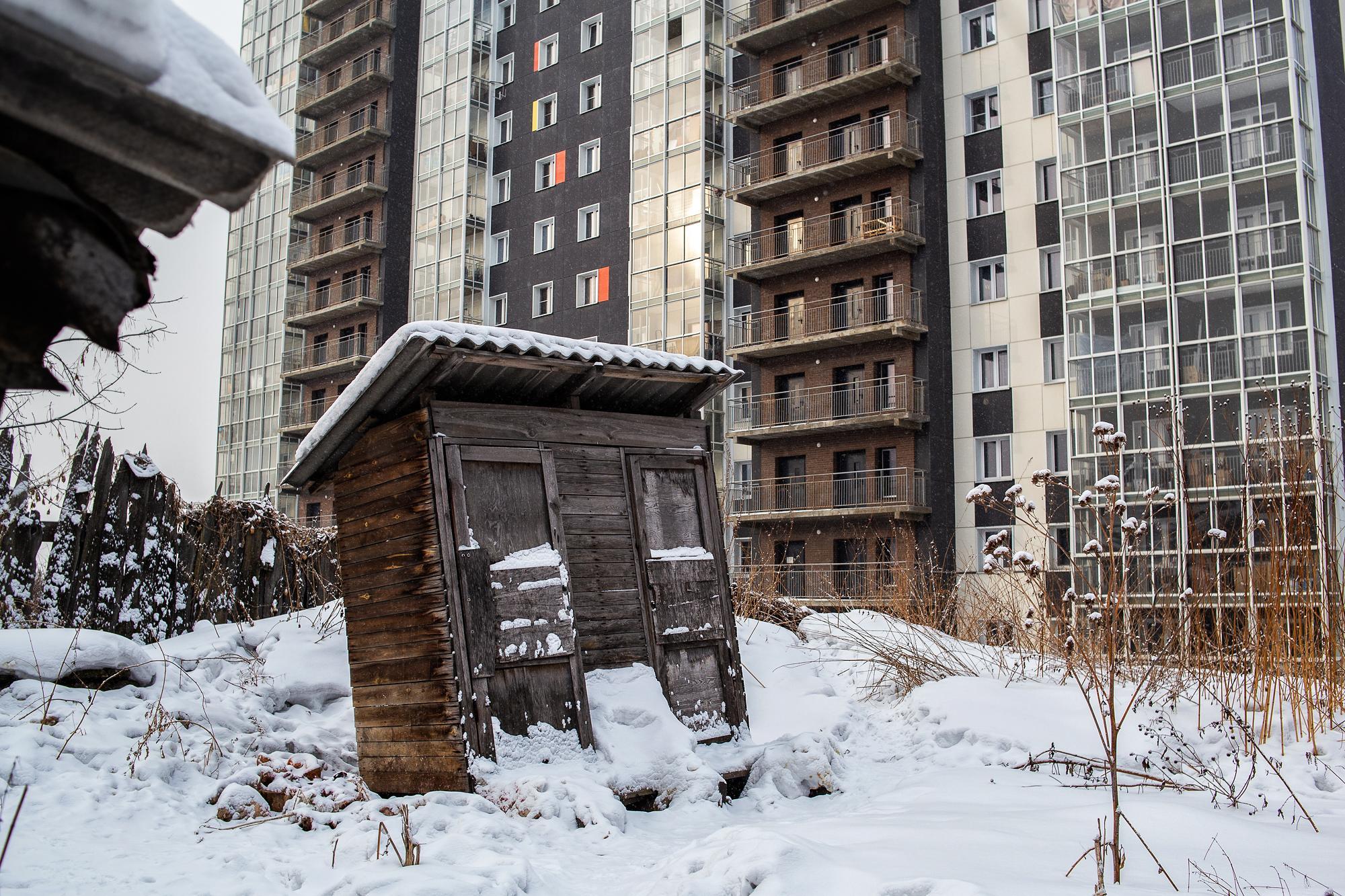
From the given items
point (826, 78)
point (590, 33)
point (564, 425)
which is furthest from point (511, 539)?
point (590, 33)

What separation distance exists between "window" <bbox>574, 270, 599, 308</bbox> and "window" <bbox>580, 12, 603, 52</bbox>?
31.3ft

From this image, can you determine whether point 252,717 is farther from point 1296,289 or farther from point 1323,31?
point 1323,31

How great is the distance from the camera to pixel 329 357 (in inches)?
2012

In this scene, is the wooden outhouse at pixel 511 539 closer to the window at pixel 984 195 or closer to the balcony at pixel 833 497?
the balcony at pixel 833 497

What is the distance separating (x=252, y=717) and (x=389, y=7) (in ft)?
157

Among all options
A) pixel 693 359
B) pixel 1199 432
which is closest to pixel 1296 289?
pixel 1199 432

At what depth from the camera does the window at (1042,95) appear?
3316 cm

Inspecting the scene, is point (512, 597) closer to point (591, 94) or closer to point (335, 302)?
point (591, 94)

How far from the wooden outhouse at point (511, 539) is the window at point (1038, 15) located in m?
27.8

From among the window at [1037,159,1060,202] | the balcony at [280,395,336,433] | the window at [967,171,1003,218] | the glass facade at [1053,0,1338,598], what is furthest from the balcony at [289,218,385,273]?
the glass facade at [1053,0,1338,598]

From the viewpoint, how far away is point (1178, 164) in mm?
28625

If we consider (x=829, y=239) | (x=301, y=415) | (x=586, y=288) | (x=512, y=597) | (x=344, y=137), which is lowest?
(x=512, y=597)

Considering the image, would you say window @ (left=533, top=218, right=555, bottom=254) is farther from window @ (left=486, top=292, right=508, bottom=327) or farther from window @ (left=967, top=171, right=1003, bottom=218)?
window @ (left=967, top=171, right=1003, bottom=218)

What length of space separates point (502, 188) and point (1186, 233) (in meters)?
28.7
